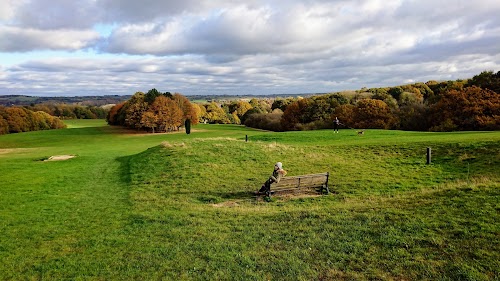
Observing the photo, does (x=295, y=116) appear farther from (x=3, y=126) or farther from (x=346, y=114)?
(x=3, y=126)

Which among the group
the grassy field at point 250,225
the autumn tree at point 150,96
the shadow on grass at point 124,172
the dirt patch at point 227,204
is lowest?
the shadow on grass at point 124,172

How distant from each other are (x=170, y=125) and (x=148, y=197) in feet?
→ 197

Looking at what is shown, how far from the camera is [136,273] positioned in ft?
24.6

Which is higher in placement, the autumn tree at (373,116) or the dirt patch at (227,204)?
the autumn tree at (373,116)

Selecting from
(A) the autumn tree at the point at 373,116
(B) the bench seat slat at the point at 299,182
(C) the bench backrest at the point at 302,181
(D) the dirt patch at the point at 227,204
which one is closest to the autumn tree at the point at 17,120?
(A) the autumn tree at the point at 373,116

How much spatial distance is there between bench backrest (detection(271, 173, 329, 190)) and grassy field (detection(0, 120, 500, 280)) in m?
0.64

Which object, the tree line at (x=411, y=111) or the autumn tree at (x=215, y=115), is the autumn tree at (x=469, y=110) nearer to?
the tree line at (x=411, y=111)

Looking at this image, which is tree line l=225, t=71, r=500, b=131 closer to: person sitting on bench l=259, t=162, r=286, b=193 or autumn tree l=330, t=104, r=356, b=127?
autumn tree l=330, t=104, r=356, b=127

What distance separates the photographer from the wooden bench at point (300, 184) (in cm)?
1473

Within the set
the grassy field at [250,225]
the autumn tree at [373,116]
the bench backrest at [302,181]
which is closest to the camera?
the grassy field at [250,225]

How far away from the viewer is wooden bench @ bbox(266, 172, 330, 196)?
1473cm

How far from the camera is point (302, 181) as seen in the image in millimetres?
15055

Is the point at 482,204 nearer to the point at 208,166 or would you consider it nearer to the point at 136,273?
the point at 136,273

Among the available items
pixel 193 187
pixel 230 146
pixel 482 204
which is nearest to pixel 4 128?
pixel 230 146
